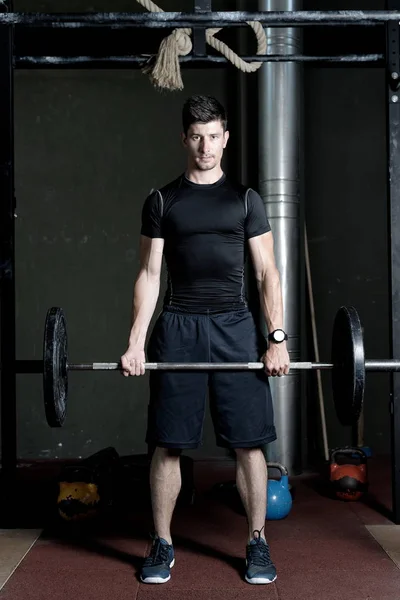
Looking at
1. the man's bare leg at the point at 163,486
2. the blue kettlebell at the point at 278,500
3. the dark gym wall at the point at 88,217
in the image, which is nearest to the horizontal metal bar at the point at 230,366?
the man's bare leg at the point at 163,486

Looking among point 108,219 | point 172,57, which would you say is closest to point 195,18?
point 172,57

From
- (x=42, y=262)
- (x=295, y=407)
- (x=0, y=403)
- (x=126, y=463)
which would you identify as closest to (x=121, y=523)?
(x=126, y=463)

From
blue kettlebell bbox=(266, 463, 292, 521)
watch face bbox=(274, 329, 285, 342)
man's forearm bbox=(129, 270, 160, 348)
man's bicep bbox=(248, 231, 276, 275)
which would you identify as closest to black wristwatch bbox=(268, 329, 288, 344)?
watch face bbox=(274, 329, 285, 342)

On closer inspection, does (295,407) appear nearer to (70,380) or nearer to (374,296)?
(374,296)

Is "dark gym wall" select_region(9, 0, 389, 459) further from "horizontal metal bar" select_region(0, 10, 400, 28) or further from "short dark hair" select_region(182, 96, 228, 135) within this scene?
"short dark hair" select_region(182, 96, 228, 135)

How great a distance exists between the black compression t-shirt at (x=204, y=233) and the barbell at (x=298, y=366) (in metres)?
0.28

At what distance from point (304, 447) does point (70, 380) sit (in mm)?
1515

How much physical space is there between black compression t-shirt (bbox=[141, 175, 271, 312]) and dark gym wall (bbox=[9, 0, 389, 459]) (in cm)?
201

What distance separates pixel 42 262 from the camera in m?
4.48

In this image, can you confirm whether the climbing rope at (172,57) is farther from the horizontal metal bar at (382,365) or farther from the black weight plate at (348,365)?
the horizontal metal bar at (382,365)

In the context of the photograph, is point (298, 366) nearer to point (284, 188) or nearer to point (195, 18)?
point (195, 18)

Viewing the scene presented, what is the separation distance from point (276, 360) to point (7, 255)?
4.34 feet

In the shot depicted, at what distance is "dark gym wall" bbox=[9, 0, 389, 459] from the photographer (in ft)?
14.7

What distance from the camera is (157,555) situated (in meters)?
2.49
